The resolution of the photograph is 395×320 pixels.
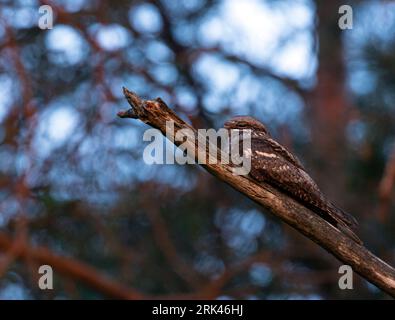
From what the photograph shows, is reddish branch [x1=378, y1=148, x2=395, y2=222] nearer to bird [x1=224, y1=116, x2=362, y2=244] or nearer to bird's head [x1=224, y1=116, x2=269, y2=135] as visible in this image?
bird's head [x1=224, y1=116, x2=269, y2=135]

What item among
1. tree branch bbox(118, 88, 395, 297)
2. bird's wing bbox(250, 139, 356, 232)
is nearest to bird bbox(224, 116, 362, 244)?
bird's wing bbox(250, 139, 356, 232)

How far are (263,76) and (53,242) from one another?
13.8ft

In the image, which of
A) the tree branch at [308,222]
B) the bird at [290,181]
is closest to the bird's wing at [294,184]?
the bird at [290,181]

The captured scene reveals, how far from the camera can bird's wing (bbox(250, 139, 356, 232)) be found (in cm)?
584

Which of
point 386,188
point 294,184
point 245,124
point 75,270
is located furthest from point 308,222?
point 386,188

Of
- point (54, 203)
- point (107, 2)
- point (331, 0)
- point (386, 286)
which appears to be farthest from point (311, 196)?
point (331, 0)

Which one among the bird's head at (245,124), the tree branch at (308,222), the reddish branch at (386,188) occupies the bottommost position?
the tree branch at (308,222)

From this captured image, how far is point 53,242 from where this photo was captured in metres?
12.7

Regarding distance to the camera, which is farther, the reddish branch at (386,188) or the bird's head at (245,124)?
the reddish branch at (386,188)

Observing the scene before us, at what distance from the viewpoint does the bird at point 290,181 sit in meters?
5.83

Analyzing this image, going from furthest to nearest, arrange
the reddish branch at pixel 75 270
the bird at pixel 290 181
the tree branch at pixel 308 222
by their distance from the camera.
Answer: the reddish branch at pixel 75 270 < the bird at pixel 290 181 < the tree branch at pixel 308 222

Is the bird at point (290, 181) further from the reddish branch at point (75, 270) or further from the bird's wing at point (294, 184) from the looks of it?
the reddish branch at point (75, 270)

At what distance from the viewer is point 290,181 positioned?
5.91 m

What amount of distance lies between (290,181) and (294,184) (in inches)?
1.3
